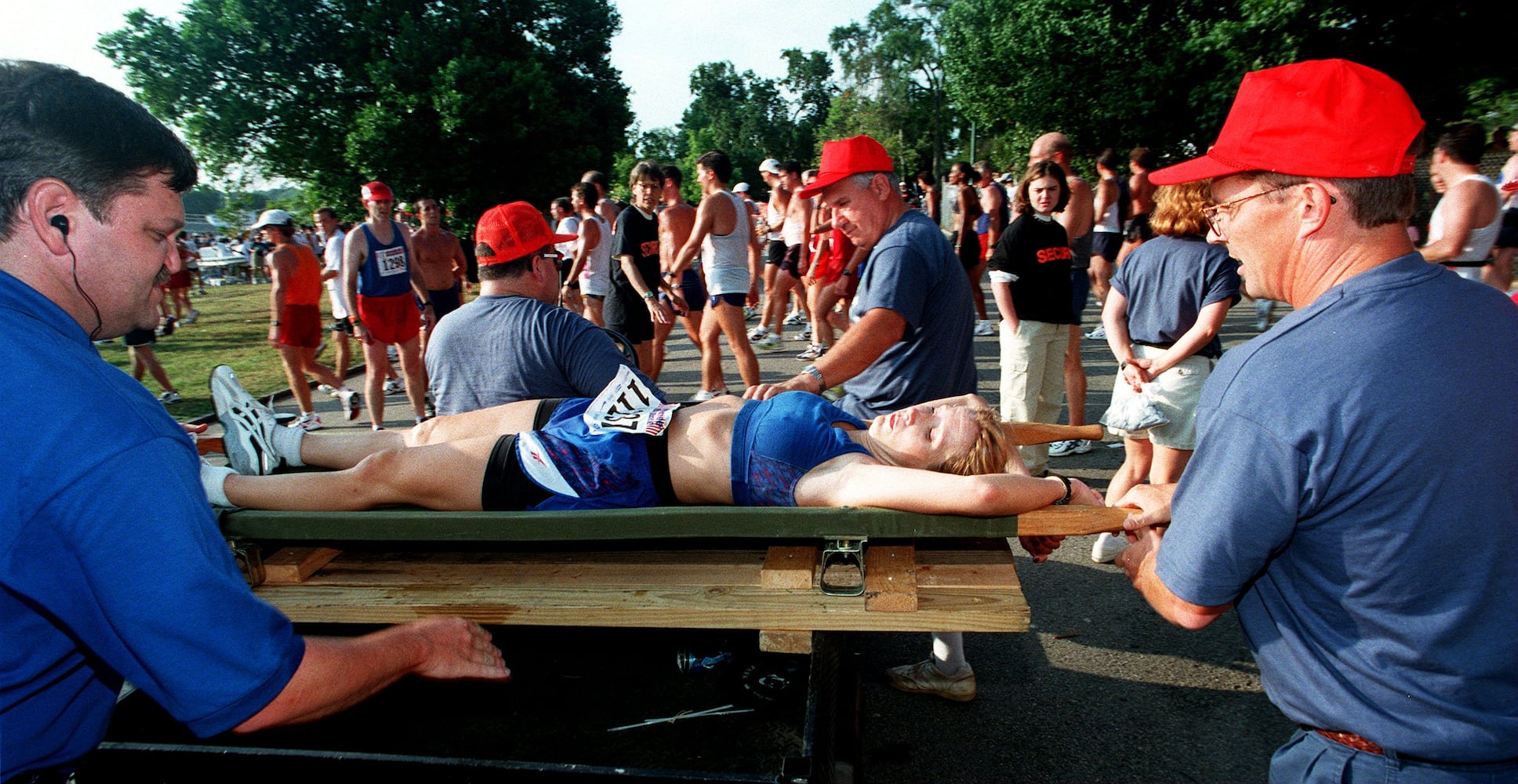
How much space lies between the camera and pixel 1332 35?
18.2 metres

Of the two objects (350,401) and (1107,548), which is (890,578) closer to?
(1107,548)

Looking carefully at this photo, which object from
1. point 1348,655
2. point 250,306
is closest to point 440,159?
point 250,306

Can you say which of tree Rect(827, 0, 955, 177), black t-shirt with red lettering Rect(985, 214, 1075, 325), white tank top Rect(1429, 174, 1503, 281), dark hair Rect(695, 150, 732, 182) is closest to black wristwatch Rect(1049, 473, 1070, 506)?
black t-shirt with red lettering Rect(985, 214, 1075, 325)

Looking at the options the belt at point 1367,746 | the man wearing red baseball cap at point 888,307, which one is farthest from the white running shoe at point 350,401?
the belt at point 1367,746

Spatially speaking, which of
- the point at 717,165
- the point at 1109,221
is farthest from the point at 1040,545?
the point at 1109,221

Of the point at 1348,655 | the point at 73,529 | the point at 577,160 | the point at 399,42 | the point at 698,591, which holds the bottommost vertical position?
the point at 698,591

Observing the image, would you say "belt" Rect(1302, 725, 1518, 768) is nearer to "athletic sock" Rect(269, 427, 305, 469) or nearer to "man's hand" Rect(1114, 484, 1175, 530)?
"man's hand" Rect(1114, 484, 1175, 530)

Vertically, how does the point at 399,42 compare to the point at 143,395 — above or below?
above

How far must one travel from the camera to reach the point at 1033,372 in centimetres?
540

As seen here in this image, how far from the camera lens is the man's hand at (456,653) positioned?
187 centimetres

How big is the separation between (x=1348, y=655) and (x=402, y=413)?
849 centimetres

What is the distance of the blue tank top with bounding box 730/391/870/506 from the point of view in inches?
106

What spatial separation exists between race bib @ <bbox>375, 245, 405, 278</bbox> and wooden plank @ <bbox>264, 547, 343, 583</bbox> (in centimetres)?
502

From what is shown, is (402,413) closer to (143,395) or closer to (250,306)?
(143,395)
